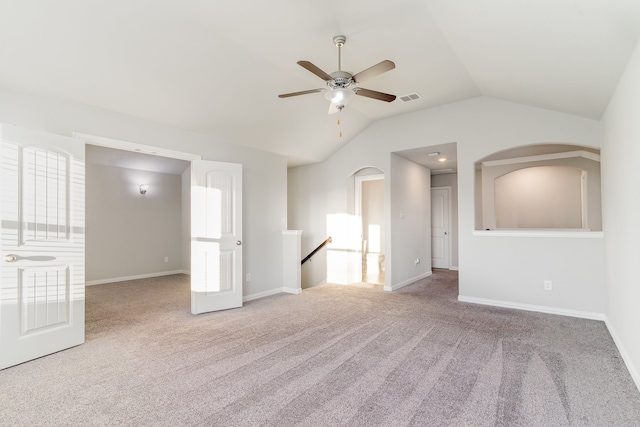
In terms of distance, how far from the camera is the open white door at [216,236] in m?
4.29

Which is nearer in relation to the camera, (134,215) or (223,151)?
(223,151)

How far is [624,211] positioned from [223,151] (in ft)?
15.0

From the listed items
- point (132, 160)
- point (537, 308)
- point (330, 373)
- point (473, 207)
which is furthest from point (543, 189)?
point (132, 160)

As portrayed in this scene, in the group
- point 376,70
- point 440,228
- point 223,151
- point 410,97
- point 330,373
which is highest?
point 410,97

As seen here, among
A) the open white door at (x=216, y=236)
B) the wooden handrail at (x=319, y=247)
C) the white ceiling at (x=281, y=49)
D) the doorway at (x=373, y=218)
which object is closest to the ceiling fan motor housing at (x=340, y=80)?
the white ceiling at (x=281, y=49)

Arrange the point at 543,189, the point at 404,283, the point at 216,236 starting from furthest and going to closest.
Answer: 1. the point at 543,189
2. the point at 404,283
3. the point at 216,236

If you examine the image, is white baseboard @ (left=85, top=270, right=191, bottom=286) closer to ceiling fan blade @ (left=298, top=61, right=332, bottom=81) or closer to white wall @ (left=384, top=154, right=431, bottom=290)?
white wall @ (left=384, top=154, right=431, bottom=290)

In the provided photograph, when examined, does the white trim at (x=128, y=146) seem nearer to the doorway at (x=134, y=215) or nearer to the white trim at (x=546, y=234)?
the doorway at (x=134, y=215)

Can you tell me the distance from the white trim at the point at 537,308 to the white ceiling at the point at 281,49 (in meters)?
2.41

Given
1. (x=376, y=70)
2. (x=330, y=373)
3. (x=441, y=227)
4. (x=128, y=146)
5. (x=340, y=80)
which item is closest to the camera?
(x=330, y=373)

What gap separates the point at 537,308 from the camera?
14.2 ft

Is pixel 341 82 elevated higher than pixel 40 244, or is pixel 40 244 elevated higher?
pixel 341 82

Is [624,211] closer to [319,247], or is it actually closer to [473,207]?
[473,207]

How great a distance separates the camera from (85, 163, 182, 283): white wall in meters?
6.43
